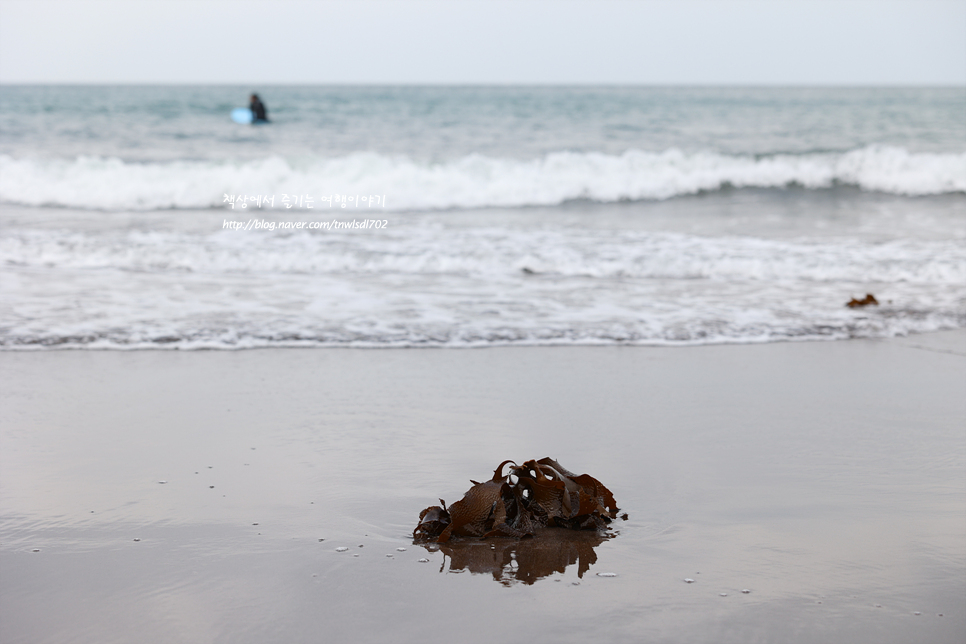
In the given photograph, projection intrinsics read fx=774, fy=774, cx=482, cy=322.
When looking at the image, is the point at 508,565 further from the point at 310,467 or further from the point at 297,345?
the point at 297,345

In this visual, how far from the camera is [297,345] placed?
5012 mm

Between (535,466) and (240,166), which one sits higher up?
(240,166)

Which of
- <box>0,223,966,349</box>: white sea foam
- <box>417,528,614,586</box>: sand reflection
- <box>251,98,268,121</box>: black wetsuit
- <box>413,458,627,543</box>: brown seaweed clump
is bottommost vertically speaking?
<box>417,528,614,586</box>: sand reflection

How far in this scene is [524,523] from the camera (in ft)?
8.13

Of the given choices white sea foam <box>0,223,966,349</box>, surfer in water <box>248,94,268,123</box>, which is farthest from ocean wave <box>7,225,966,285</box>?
surfer in water <box>248,94,268,123</box>

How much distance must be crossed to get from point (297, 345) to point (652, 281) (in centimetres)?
383

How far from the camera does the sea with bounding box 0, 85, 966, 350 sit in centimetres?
568

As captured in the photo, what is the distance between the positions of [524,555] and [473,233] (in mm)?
8216

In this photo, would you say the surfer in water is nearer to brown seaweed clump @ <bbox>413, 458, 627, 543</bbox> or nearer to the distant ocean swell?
the distant ocean swell

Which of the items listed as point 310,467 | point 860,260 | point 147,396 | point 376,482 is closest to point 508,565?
point 376,482

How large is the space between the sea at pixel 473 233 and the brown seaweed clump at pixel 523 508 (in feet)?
8.45

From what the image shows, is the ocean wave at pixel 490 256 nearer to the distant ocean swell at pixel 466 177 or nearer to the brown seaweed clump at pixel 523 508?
the distant ocean swell at pixel 466 177

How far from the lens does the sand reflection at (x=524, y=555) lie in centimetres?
225

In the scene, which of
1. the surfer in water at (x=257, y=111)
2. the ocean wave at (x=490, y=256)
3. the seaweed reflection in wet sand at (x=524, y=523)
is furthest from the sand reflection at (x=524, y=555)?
the surfer in water at (x=257, y=111)
